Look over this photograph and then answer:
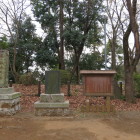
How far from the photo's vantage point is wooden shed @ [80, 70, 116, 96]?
8.67m

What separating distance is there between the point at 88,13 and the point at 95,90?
11.6 meters

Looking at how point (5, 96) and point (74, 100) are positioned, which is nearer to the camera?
point (5, 96)

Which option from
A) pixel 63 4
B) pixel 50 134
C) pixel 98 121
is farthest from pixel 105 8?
pixel 50 134

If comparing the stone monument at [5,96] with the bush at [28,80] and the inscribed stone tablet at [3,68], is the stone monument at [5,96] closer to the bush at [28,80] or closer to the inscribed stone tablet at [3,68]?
the inscribed stone tablet at [3,68]

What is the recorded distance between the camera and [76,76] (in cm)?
2327

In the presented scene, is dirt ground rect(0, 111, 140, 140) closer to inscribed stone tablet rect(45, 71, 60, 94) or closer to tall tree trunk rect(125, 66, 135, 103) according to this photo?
inscribed stone tablet rect(45, 71, 60, 94)

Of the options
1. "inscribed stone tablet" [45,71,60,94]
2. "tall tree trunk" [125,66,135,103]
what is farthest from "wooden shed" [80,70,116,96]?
"tall tree trunk" [125,66,135,103]

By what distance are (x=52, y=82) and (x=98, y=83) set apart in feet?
6.76

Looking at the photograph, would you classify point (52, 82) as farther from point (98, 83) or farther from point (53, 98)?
point (98, 83)

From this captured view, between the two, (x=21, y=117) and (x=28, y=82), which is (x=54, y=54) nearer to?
(x=28, y=82)

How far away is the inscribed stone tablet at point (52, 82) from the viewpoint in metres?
8.41

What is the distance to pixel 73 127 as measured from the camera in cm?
621

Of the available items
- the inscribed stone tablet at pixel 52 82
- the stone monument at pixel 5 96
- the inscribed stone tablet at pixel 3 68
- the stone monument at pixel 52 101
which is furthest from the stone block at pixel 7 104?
the inscribed stone tablet at pixel 52 82

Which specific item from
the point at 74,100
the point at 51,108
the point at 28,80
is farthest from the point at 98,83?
the point at 28,80
